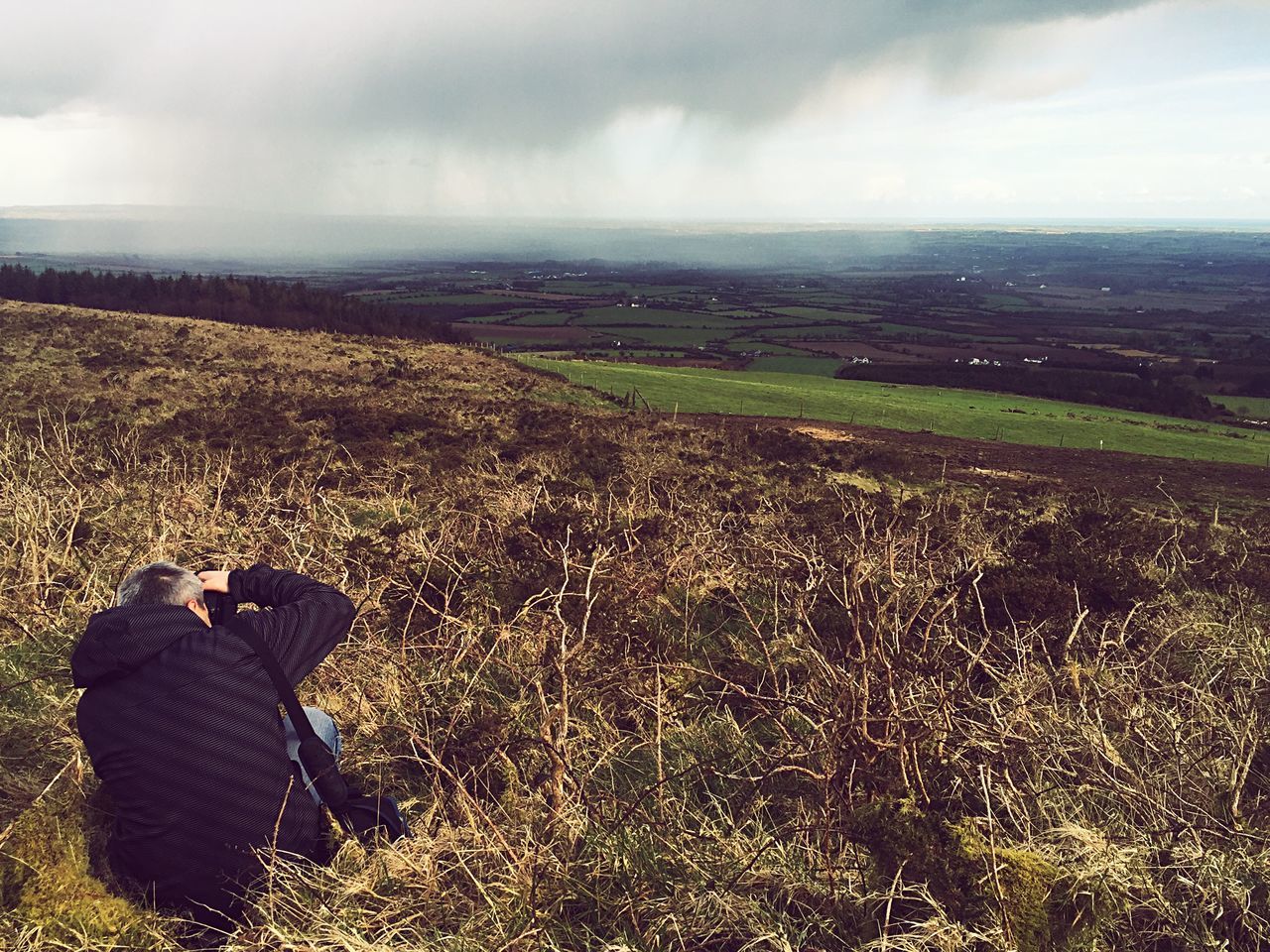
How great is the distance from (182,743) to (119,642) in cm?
51

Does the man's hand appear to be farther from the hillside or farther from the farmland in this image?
the farmland

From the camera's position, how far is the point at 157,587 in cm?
326

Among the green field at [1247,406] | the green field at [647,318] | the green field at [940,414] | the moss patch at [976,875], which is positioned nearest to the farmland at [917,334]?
the green field at [1247,406]

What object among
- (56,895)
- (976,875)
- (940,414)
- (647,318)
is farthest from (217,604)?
(647,318)

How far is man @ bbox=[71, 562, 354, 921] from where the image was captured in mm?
3004

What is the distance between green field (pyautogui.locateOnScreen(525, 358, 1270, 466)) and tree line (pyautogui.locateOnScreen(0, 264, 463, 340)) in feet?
57.2

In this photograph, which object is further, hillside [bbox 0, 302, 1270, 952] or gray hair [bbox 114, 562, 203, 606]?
gray hair [bbox 114, 562, 203, 606]

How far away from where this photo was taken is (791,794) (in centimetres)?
417

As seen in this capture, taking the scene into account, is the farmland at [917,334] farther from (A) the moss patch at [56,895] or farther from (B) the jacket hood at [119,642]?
(A) the moss patch at [56,895]

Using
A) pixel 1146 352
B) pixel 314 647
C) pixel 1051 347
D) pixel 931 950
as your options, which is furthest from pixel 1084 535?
pixel 1146 352

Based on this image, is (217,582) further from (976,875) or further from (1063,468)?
(1063,468)

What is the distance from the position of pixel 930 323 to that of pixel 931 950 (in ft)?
419

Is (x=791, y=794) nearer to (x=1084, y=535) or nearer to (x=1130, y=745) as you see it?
(x=1130, y=745)

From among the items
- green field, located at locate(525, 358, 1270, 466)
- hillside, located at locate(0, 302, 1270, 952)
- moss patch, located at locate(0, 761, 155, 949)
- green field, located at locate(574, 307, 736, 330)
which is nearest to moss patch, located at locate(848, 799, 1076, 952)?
hillside, located at locate(0, 302, 1270, 952)
